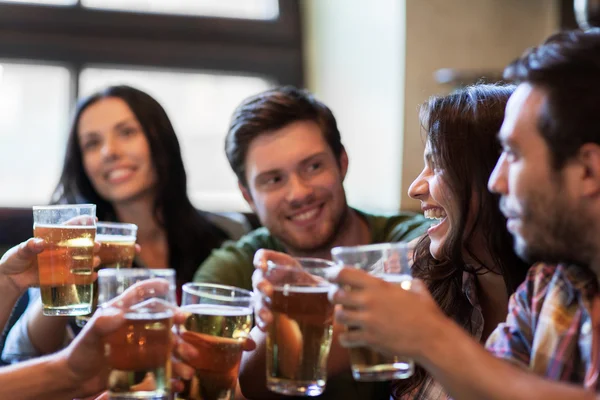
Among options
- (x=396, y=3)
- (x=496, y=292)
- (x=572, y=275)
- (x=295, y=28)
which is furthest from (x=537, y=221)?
(x=295, y=28)

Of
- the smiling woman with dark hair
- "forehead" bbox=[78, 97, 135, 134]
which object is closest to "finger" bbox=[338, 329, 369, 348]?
the smiling woman with dark hair

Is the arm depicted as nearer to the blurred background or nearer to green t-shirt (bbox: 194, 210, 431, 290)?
green t-shirt (bbox: 194, 210, 431, 290)

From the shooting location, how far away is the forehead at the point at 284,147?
230cm

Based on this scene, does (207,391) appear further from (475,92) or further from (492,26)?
(492,26)

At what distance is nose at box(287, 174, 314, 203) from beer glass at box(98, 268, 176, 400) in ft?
3.89

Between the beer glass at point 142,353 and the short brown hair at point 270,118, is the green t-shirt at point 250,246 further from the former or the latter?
the beer glass at point 142,353

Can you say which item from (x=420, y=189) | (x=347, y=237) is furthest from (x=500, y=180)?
(x=347, y=237)

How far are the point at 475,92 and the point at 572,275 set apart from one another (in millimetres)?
581

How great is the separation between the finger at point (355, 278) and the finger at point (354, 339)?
0.21 ft

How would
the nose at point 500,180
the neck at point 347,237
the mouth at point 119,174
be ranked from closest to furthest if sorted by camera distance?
the nose at point 500,180 < the neck at point 347,237 < the mouth at point 119,174

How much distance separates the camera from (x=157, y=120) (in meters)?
2.94

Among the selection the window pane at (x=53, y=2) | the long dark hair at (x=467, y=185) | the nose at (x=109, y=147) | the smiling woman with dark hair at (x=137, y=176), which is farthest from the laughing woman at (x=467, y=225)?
the window pane at (x=53, y=2)

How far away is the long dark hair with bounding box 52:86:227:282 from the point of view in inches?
114

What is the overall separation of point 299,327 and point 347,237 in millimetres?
1326
